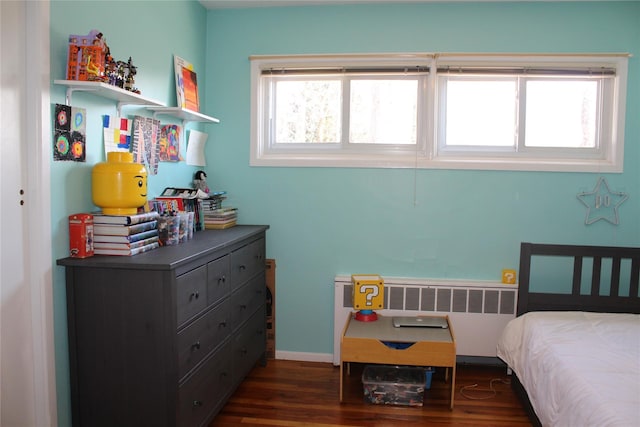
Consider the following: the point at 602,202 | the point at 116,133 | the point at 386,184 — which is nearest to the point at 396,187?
the point at 386,184

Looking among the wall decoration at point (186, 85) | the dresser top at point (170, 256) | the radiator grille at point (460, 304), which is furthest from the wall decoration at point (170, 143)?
the radiator grille at point (460, 304)

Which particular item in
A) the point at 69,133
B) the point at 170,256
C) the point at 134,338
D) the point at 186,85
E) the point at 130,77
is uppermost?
the point at 186,85

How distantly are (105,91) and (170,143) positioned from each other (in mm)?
813

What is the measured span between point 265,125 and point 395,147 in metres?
0.91

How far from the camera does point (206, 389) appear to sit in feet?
7.47

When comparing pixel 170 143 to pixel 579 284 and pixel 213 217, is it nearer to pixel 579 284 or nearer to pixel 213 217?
pixel 213 217

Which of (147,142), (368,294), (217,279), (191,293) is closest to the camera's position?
(191,293)

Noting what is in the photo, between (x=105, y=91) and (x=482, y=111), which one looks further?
(x=482, y=111)

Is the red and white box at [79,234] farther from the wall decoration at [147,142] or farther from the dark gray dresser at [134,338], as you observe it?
the wall decoration at [147,142]

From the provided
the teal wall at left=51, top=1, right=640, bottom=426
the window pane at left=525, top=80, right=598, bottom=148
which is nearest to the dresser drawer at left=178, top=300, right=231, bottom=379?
the teal wall at left=51, top=1, right=640, bottom=426

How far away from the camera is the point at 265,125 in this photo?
346cm

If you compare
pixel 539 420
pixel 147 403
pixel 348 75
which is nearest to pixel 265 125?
pixel 348 75

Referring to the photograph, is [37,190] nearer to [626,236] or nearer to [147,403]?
[147,403]

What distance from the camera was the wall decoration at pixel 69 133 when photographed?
6.29 feet
